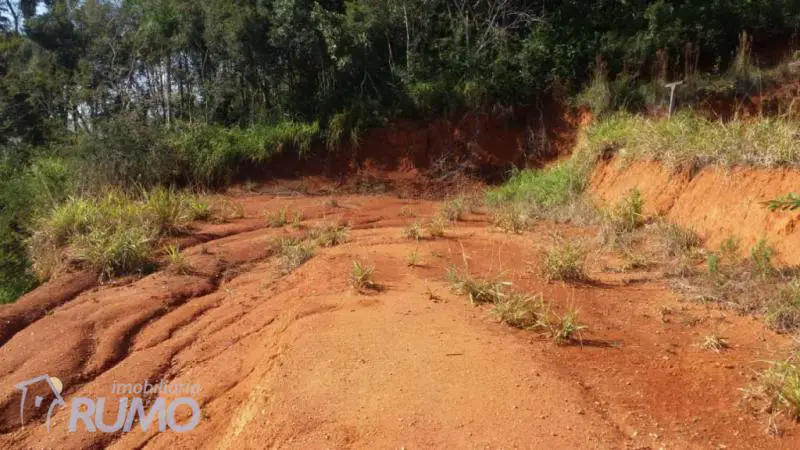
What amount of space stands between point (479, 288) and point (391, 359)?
48.7 inches

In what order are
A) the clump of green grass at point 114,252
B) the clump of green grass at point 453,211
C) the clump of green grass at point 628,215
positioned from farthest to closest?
the clump of green grass at point 453,211 → the clump of green grass at point 628,215 → the clump of green grass at point 114,252

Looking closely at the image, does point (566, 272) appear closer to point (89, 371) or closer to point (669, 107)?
point (89, 371)

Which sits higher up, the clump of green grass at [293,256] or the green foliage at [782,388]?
the green foliage at [782,388]

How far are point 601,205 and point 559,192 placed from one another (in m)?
1.10

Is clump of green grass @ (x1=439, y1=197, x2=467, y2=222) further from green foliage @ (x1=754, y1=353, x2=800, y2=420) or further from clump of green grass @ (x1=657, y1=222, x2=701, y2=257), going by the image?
green foliage @ (x1=754, y1=353, x2=800, y2=420)

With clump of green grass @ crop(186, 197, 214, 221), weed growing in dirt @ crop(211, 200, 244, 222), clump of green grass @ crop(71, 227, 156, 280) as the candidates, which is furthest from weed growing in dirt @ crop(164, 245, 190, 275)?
weed growing in dirt @ crop(211, 200, 244, 222)

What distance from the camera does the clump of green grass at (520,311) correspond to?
3.97m

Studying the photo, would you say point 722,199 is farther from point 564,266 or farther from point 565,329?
point 565,329

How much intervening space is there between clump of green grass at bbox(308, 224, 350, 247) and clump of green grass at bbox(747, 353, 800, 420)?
4.57m

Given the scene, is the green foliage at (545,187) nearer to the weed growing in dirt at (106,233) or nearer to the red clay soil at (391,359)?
the red clay soil at (391,359)

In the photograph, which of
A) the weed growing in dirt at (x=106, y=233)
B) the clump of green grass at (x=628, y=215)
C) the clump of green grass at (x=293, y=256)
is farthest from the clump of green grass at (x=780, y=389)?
the weed growing in dirt at (x=106, y=233)

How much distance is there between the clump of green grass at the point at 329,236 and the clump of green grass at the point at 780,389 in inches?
180

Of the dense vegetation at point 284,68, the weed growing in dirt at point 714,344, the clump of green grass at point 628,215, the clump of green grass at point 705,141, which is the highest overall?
the dense vegetation at point 284,68
